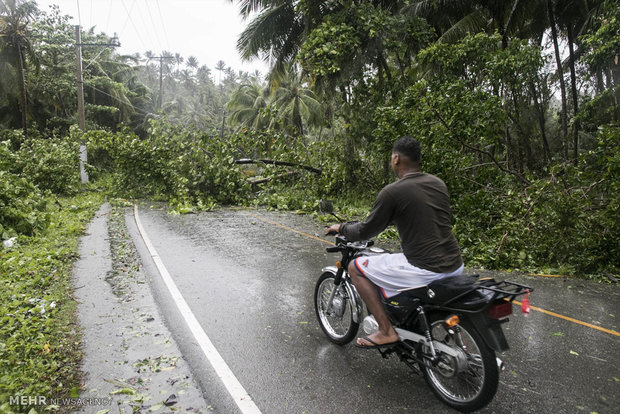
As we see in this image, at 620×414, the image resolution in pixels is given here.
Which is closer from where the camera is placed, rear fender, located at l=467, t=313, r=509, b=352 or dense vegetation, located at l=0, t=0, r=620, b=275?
rear fender, located at l=467, t=313, r=509, b=352

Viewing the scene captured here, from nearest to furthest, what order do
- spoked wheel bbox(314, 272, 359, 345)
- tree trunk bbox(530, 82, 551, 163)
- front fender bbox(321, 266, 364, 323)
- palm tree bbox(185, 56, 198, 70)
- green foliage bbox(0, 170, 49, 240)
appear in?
front fender bbox(321, 266, 364, 323) < spoked wheel bbox(314, 272, 359, 345) < green foliage bbox(0, 170, 49, 240) < tree trunk bbox(530, 82, 551, 163) < palm tree bbox(185, 56, 198, 70)

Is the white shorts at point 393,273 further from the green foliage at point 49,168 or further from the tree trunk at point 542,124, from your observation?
the tree trunk at point 542,124

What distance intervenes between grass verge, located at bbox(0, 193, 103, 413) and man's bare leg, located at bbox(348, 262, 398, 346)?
2.46 metres

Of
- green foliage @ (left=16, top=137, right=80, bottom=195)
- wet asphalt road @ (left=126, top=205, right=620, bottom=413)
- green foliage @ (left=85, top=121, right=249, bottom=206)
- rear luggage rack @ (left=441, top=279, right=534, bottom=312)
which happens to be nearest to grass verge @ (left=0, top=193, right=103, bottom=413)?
wet asphalt road @ (left=126, top=205, right=620, bottom=413)

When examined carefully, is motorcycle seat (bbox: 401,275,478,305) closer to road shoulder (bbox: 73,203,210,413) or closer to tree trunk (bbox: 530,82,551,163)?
road shoulder (bbox: 73,203,210,413)

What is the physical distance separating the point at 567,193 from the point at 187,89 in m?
85.3

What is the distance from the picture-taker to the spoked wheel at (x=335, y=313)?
4.14 meters

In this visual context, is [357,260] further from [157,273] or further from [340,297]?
[157,273]

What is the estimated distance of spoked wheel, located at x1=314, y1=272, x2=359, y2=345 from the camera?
414 cm

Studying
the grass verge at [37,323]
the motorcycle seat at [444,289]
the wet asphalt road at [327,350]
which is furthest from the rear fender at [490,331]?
the grass verge at [37,323]

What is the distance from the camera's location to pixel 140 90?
46.4m

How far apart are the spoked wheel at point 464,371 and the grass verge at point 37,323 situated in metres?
2.90

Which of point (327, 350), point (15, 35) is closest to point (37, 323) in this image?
point (327, 350)

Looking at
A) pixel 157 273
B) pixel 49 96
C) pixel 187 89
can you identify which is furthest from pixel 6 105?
pixel 187 89
